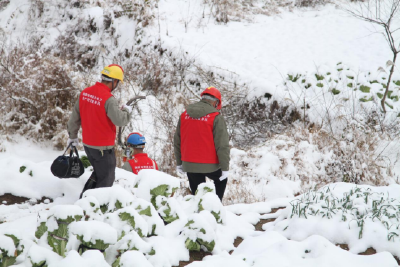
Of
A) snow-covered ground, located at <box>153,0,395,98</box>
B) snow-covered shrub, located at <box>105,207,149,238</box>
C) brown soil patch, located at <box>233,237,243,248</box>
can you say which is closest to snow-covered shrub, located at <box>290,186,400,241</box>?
brown soil patch, located at <box>233,237,243,248</box>

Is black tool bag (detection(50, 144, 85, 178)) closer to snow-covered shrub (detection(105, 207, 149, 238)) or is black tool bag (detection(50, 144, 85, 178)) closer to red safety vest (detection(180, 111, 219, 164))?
red safety vest (detection(180, 111, 219, 164))

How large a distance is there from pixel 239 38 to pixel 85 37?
500 cm

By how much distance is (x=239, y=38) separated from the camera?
10750 millimetres

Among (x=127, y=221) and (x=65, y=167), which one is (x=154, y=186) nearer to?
(x=127, y=221)

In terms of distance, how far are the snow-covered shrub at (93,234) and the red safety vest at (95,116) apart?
80.2 inches

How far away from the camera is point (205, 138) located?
12.3 feet

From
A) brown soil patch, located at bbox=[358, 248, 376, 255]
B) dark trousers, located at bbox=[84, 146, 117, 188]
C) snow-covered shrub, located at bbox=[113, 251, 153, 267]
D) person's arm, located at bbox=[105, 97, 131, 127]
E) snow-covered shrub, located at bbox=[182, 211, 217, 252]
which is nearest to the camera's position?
snow-covered shrub, located at bbox=[113, 251, 153, 267]

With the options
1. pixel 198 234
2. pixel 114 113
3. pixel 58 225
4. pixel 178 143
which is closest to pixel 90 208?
pixel 58 225

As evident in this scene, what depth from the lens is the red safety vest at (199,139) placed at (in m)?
3.72

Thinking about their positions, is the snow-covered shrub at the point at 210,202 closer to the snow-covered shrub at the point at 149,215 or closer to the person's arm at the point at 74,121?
the snow-covered shrub at the point at 149,215

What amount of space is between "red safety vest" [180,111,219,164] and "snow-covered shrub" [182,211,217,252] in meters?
1.37

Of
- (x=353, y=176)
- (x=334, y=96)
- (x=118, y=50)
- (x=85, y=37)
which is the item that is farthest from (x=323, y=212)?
(x=85, y=37)

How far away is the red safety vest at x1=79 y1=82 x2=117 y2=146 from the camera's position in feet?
12.1

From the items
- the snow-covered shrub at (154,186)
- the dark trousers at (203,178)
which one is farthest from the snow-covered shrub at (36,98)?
the snow-covered shrub at (154,186)
